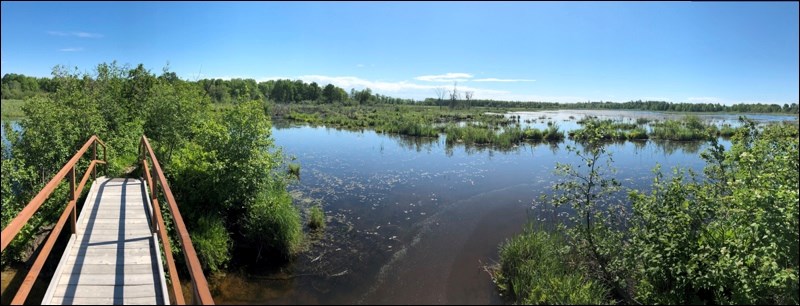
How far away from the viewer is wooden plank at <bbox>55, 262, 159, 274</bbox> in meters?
5.11

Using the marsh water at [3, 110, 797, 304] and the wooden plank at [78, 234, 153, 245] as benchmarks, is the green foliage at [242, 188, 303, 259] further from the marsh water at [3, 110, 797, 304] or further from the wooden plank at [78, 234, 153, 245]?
the wooden plank at [78, 234, 153, 245]

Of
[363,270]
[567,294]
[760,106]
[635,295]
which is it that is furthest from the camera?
[760,106]

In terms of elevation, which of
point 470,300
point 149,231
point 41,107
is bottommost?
point 470,300

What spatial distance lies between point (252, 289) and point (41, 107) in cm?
678

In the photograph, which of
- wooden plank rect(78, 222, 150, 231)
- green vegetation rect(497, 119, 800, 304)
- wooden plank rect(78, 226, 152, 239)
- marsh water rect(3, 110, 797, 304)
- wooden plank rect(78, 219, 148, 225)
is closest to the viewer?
green vegetation rect(497, 119, 800, 304)

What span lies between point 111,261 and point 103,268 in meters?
0.21

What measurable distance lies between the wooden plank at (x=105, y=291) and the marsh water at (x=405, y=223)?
238 centimetres

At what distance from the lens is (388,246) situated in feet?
32.0

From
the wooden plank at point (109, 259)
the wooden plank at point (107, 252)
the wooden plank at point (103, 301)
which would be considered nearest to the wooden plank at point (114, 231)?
the wooden plank at point (107, 252)

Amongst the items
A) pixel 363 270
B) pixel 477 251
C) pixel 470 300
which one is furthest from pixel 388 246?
pixel 470 300

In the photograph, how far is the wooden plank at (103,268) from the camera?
5.11m

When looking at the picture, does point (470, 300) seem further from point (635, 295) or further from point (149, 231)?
point (149, 231)

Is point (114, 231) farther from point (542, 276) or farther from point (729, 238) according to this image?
point (729, 238)

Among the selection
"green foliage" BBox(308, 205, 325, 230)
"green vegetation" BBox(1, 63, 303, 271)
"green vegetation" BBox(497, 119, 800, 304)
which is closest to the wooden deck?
"green vegetation" BBox(1, 63, 303, 271)
